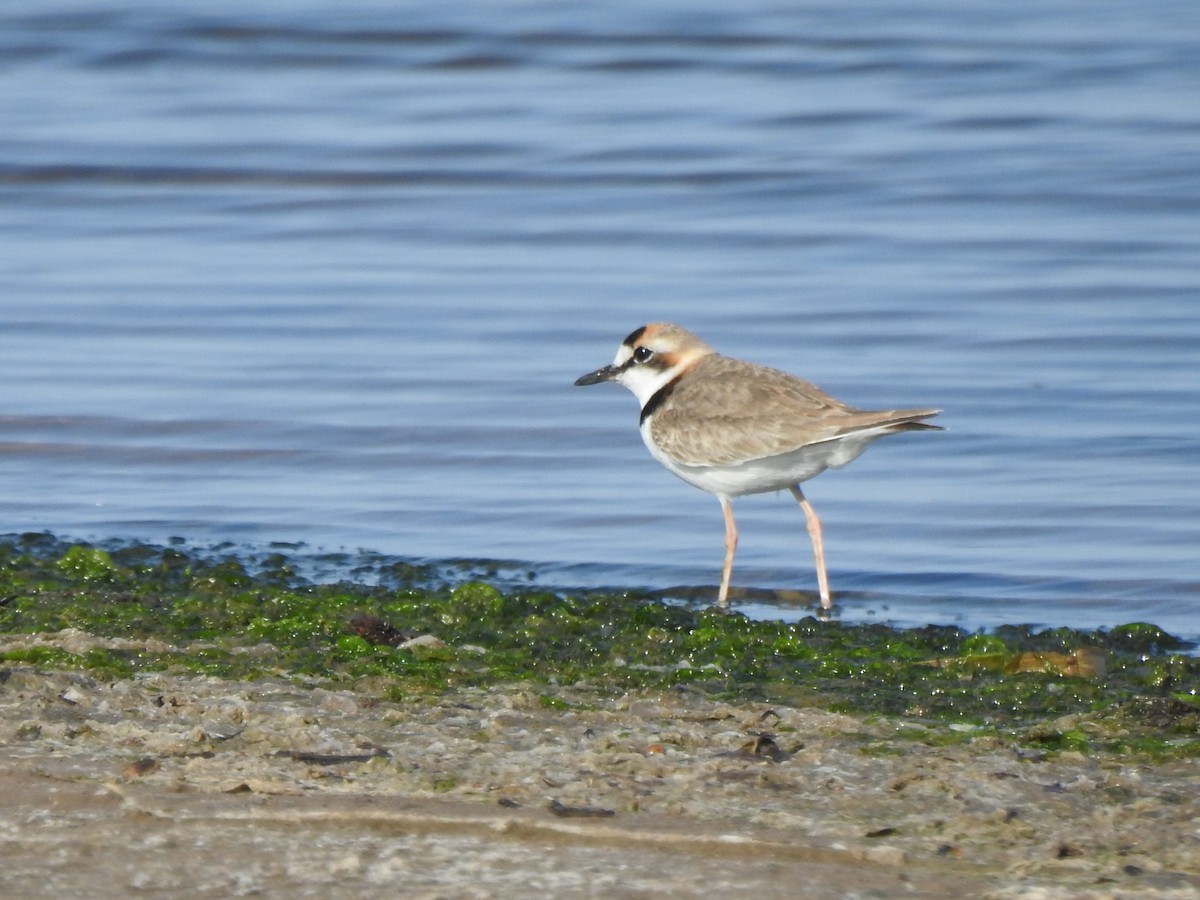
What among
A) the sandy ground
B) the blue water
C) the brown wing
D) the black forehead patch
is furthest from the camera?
the blue water

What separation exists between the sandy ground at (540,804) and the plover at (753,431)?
2.54 meters

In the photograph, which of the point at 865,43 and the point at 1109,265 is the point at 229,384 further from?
the point at 865,43

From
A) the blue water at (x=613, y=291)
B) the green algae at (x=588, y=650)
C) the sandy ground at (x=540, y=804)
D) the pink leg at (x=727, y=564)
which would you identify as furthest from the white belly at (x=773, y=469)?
the sandy ground at (x=540, y=804)

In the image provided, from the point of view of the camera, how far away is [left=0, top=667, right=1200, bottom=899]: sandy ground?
352 cm

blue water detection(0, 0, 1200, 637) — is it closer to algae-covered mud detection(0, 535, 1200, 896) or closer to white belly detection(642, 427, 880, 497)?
white belly detection(642, 427, 880, 497)

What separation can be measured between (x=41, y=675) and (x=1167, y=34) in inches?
761

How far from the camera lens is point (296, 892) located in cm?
343

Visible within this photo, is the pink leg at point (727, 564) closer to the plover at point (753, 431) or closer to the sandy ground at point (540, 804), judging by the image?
the plover at point (753, 431)

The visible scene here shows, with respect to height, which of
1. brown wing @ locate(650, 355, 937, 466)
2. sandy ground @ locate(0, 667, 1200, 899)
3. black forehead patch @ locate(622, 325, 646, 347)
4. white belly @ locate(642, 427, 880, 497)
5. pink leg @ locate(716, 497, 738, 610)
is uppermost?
black forehead patch @ locate(622, 325, 646, 347)

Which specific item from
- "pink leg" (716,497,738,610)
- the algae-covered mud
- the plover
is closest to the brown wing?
the plover

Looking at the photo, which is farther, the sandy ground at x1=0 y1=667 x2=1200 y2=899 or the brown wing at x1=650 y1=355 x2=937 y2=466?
the brown wing at x1=650 y1=355 x2=937 y2=466

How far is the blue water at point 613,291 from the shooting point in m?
8.45

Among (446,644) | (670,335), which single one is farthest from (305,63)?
(446,644)

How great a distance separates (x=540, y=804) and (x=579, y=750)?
0.45m
